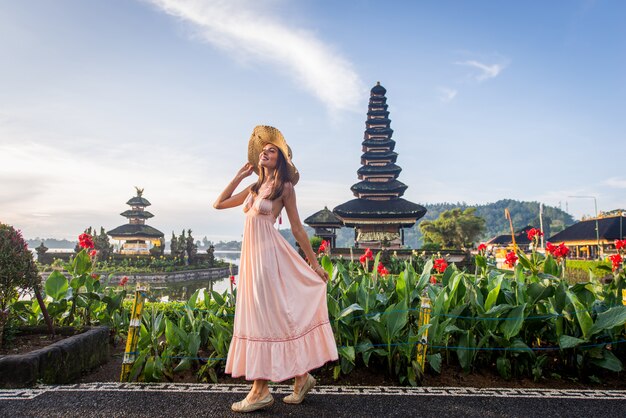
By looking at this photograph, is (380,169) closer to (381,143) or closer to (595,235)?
(381,143)

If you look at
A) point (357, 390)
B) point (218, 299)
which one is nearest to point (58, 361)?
point (218, 299)

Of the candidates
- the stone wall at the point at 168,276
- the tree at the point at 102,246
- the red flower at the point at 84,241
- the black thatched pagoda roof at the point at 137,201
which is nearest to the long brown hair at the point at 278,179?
the red flower at the point at 84,241

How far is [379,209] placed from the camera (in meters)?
27.2

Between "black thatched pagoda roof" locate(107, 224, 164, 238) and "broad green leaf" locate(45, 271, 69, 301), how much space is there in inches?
1420

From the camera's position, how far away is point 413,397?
3076 mm

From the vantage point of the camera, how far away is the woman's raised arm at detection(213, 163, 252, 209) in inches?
128

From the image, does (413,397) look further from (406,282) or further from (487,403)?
(406,282)

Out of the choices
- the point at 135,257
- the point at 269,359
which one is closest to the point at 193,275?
the point at 135,257

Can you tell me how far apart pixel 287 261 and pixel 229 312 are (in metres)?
1.48

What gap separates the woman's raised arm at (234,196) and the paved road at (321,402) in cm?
142

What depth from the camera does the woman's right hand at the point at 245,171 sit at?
10.8 feet

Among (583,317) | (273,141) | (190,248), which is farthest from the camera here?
(190,248)

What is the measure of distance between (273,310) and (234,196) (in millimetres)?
949

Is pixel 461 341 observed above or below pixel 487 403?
above
